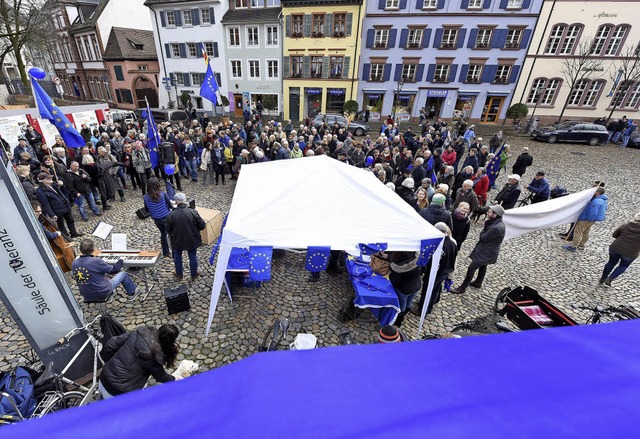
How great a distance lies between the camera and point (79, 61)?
36.8m

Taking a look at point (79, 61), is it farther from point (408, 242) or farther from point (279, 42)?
point (408, 242)

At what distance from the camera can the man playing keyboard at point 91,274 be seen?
441 centimetres

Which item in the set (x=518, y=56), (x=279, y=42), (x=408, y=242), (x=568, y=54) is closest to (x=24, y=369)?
(x=408, y=242)

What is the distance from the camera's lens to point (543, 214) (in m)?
6.93

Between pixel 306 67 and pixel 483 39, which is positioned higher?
pixel 483 39

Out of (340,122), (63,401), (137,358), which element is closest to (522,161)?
(340,122)

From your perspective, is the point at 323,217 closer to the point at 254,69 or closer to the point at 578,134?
the point at 578,134

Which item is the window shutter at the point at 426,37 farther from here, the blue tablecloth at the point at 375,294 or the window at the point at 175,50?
the blue tablecloth at the point at 375,294

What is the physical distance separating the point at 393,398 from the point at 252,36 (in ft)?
108

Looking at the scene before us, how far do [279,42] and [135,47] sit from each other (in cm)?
1839

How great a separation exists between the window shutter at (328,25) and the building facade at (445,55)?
296 cm

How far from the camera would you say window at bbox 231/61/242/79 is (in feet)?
97.2

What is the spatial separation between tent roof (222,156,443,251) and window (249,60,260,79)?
28097mm

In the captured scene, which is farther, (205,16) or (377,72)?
(205,16)
